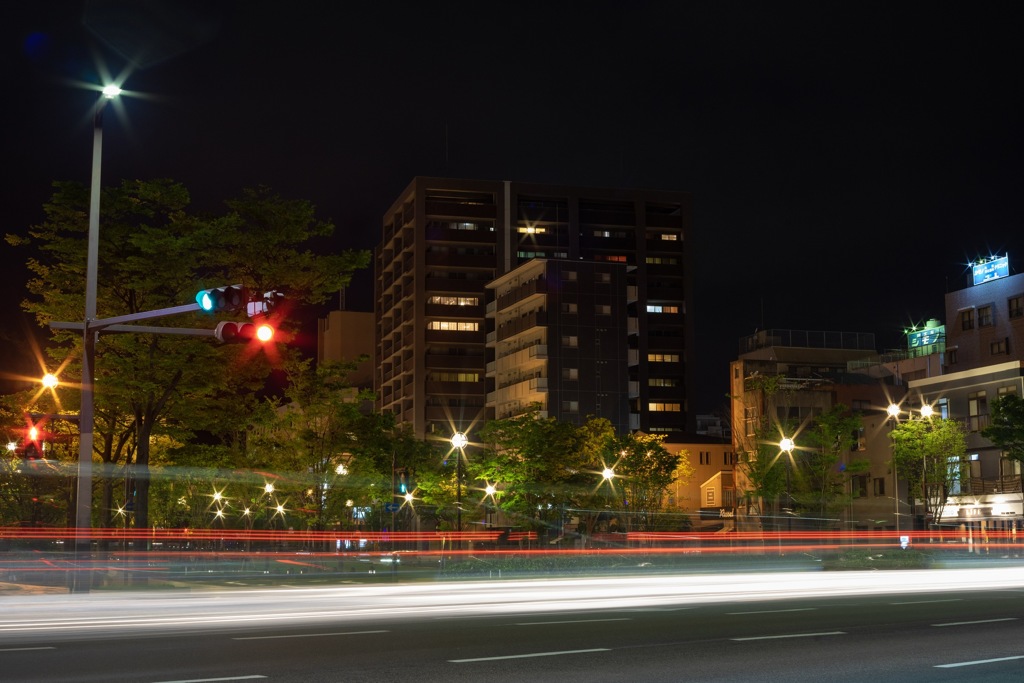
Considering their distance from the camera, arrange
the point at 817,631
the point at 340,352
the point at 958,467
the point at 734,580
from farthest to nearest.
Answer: the point at 340,352, the point at 958,467, the point at 734,580, the point at 817,631

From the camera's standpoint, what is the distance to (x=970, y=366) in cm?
7769

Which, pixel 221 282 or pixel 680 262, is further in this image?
pixel 680 262

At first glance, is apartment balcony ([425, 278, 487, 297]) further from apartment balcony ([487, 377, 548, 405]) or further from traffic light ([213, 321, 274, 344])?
traffic light ([213, 321, 274, 344])

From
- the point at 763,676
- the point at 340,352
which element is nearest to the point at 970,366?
the point at 763,676

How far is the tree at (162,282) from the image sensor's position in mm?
35875

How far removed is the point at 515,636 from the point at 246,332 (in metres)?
8.81

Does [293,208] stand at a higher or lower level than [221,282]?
higher

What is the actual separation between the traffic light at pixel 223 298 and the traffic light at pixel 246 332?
15.6 inches

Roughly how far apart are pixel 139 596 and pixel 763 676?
59.4ft

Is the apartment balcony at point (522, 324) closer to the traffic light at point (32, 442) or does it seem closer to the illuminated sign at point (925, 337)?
the illuminated sign at point (925, 337)

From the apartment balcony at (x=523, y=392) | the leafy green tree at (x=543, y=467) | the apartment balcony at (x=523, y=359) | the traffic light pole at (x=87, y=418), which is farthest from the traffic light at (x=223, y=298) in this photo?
the apartment balcony at (x=523, y=359)

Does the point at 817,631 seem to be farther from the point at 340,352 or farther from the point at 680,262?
the point at 340,352

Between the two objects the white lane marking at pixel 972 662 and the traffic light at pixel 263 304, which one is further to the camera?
the traffic light at pixel 263 304

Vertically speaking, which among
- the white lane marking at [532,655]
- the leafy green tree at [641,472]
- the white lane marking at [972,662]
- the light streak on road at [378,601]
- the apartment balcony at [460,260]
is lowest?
the light streak on road at [378,601]
